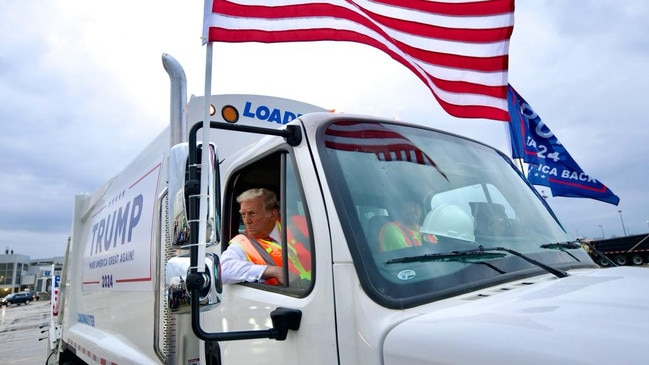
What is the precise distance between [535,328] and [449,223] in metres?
0.78

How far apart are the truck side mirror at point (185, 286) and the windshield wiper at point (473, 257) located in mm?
597

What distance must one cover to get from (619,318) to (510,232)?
0.90 m

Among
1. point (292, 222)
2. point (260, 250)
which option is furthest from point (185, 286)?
point (260, 250)

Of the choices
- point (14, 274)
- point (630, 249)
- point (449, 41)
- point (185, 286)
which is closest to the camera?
point (185, 286)

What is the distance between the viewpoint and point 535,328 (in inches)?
44.1

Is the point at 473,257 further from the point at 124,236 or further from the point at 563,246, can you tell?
the point at 124,236

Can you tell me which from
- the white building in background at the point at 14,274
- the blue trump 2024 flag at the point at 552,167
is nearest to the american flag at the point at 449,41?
the blue trump 2024 flag at the point at 552,167

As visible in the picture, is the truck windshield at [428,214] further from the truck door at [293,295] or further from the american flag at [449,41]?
the american flag at [449,41]

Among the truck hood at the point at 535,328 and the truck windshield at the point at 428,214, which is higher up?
the truck windshield at the point at 428,214

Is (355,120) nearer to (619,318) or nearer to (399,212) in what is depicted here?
(399,212)

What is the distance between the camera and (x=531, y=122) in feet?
27.6

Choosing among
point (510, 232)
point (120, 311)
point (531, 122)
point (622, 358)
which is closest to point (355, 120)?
→ point (510, 232)

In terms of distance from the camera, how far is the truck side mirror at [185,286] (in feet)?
5.05

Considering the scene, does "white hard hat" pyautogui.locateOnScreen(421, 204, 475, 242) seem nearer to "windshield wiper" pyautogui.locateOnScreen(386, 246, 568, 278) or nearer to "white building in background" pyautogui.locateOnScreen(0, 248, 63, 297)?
"windshield wiper" pyautogui.locateOnScreen(386, 246, 568, 278)
